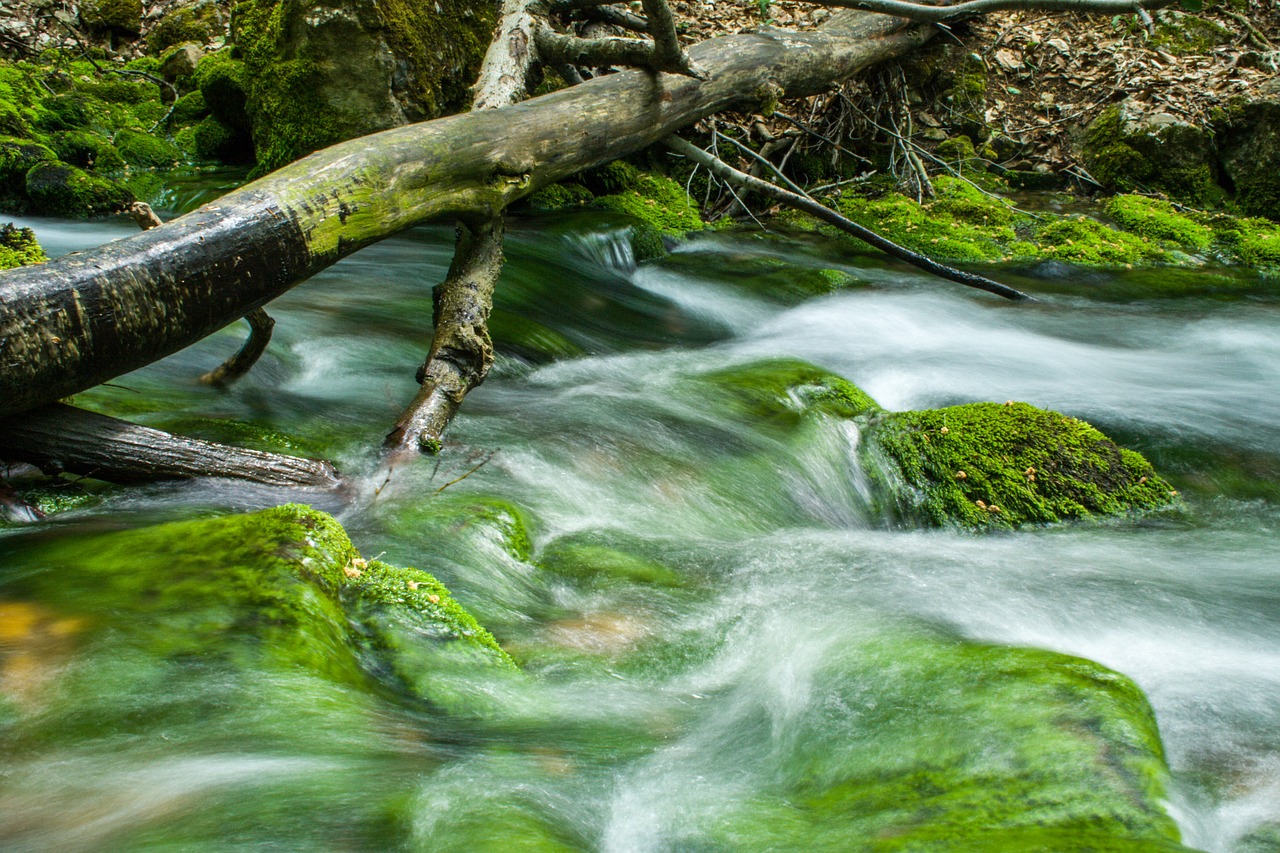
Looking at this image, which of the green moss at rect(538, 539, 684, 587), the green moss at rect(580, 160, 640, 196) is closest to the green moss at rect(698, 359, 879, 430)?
the green moss at rect(538, 539, 684, 587)

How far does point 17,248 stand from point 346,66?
168 inches

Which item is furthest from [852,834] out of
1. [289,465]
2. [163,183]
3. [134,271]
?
[163,183]

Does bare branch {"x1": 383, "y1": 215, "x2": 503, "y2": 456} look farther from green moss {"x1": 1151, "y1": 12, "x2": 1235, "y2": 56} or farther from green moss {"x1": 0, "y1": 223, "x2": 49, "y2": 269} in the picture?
green moss {"x1": 1151, "y1": 12, "x2": 1235, "y2": 56}

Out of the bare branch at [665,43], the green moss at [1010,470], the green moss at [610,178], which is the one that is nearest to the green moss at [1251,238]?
the green moss at [1010,470]

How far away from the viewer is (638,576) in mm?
3410

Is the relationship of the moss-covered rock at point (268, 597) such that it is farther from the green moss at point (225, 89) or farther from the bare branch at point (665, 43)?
the green moss at point (225, 89)

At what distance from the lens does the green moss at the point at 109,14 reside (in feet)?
41.2

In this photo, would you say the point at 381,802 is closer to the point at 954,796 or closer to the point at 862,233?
the point at 954,796

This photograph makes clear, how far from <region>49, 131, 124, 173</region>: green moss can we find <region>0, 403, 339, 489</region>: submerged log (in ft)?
22.9

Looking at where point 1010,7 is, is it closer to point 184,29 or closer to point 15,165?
point 15,165

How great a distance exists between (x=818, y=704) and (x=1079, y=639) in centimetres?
123

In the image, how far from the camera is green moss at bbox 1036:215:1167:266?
29.6 feet

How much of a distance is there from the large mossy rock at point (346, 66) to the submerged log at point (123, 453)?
457 centimetres

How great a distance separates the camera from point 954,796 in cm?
201
